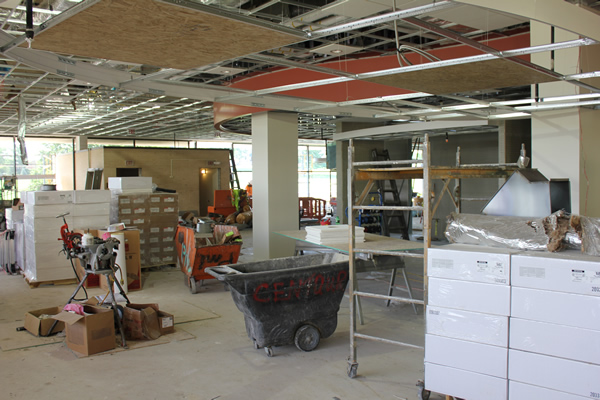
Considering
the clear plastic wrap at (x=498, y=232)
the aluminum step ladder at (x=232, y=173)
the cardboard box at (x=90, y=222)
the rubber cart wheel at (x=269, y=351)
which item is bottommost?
the rubber cart wheel at (x=269, y=351)

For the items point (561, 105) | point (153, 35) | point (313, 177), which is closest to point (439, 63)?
point (153, 35)

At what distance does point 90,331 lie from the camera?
4.70 meters

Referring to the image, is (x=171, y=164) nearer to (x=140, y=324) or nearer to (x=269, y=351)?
(x=140, y=324)

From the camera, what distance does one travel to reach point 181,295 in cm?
716

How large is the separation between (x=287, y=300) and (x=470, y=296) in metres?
1.87

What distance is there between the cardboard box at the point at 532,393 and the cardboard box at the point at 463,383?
0.04 m

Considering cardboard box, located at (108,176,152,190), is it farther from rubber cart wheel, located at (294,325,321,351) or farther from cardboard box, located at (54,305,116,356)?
rubber cart wheel, located at (294,325,321,351)

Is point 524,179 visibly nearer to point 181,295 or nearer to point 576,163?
point 576,163

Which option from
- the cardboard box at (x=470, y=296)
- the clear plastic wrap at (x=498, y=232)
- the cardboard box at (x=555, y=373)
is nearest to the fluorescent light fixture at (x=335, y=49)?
the clear plastic wrap at (x=498, y=232)

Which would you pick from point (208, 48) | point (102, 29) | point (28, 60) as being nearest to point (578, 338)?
point (208, 48)

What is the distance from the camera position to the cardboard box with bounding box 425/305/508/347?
3.18 metres

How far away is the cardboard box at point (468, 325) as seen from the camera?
10.4 feet

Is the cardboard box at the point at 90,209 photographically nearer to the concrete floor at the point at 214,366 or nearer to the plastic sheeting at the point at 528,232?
the concrete floor at the point at 214,366

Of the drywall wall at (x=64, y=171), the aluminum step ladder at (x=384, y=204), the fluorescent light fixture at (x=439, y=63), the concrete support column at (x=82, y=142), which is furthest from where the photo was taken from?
the concrete support column at (x=82, y=142)
